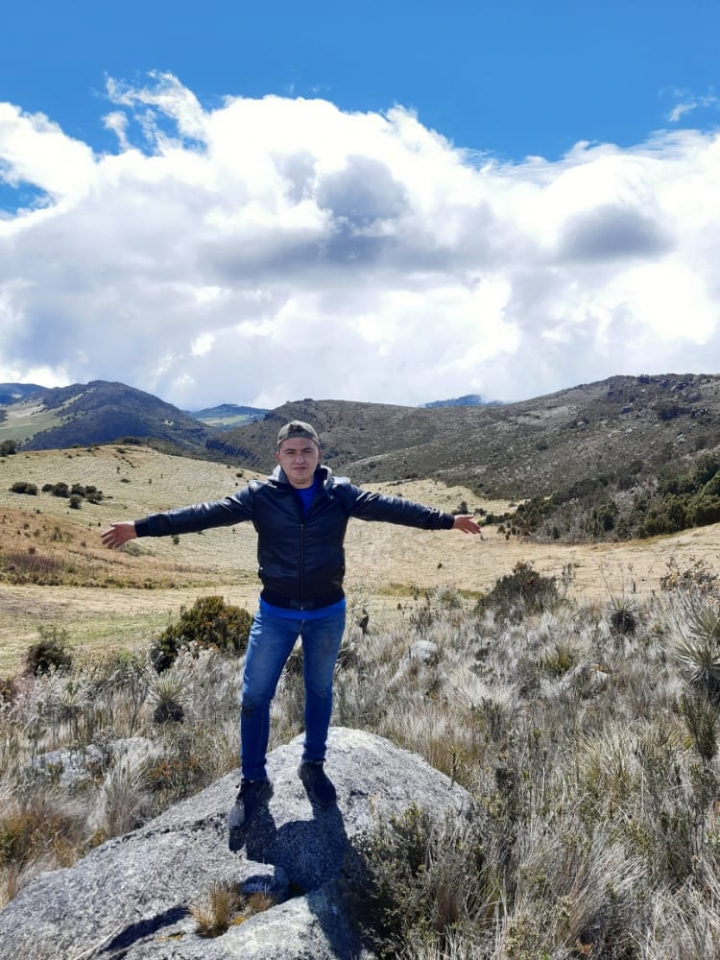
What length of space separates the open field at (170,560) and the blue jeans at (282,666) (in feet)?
25.7

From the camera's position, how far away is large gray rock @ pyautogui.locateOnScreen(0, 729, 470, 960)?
222cm

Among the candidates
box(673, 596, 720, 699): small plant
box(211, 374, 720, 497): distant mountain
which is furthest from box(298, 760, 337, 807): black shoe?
box(211, 374, 720, 497): distant mountain

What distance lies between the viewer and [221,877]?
265cm

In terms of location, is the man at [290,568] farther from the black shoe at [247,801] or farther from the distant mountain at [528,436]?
the distant mountain at [528,436]

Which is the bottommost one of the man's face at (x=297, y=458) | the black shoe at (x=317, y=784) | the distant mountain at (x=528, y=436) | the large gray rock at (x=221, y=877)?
the large gray rock at (x=221, y=877)

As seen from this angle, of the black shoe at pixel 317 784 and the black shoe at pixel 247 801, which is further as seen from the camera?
the black shoe at pixel 317 784

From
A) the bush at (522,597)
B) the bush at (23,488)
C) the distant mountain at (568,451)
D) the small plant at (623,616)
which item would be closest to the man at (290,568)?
the small plant at (623,616)

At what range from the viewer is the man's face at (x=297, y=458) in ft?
11.5

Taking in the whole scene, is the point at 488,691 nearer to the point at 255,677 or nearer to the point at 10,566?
the point at 255,677

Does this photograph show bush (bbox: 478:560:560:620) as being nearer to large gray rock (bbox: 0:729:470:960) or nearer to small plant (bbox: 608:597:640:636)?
small plant (bbox: 608:597:640:636)

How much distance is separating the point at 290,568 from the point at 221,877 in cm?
156

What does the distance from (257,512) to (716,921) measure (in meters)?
2.79

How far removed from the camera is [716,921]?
214cm

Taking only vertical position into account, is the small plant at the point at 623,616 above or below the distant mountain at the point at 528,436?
below
